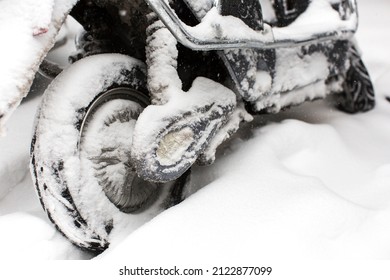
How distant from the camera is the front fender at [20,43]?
126 centimetres

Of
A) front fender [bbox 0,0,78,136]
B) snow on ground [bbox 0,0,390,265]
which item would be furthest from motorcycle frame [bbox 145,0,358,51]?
snow on ground [bbox 0,0,390,265]

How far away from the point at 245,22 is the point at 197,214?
77 cm

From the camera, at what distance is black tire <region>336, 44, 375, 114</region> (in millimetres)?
2824

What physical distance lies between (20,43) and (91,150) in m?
0.48

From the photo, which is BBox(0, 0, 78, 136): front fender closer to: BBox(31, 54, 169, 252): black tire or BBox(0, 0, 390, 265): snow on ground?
BBox(31, 54, 169, 252): black tire

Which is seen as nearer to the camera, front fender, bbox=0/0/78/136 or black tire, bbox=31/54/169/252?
front fender, bbox=0/0/78/136

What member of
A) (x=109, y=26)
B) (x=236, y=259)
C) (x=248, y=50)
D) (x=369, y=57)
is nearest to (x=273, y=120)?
(x=248, y=50)

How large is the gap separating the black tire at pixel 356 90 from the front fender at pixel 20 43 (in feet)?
6.56

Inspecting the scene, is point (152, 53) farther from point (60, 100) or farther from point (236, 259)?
point (236, 259)

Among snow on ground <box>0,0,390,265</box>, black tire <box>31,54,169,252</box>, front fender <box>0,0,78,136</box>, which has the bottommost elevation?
snow on ground <box>0,0,390,265</box>

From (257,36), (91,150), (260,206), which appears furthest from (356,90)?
(91,150)

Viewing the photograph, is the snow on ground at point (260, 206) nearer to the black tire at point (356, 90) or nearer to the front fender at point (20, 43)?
the black tire at point (356, 90)

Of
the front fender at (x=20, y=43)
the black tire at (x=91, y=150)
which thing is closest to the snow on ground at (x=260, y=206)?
the black tire at (x=91, y=150)

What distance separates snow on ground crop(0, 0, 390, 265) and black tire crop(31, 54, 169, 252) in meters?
0.09
